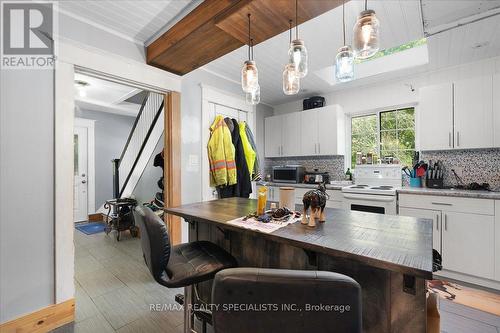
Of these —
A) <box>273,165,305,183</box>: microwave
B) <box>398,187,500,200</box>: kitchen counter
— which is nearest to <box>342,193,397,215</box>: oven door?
<box>398,187,500,200</box>: kitchen counter

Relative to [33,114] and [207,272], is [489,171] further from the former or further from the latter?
[33,114]

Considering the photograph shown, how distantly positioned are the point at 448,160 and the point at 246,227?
315 centimetres

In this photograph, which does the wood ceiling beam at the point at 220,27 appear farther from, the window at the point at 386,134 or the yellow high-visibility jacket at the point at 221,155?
the window at the point at 386,134

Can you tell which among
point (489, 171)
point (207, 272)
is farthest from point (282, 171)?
point (207, 272)

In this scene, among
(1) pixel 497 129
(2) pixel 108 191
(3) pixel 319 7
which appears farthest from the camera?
(2) pixel 108 191

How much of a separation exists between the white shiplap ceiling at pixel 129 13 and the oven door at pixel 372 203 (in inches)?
110

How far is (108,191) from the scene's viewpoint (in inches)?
219

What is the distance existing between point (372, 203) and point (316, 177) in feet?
3.51

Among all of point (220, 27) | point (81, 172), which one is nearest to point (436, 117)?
point (220, 27)

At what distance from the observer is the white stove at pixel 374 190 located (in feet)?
9.11

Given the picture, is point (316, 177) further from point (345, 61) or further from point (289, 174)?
point (345, 61)

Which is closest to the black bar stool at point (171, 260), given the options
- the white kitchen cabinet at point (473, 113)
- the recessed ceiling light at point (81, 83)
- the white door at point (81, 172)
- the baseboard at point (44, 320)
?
the baseboard at point (44, 320)

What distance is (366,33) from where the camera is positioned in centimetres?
126

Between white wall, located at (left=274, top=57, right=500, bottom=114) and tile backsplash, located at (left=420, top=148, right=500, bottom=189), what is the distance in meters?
0.87
